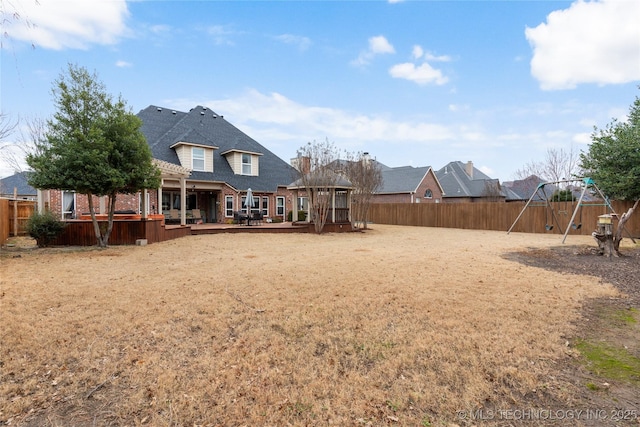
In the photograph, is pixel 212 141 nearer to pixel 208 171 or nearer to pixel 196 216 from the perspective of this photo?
pixel 208 171

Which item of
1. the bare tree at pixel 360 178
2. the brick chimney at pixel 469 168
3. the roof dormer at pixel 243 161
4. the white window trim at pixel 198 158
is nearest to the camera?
the bare tree at pixel 360 178

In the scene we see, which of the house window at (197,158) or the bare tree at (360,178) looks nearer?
the bare tree at (360,178)

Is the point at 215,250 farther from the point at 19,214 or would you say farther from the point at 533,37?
the point at 533,37

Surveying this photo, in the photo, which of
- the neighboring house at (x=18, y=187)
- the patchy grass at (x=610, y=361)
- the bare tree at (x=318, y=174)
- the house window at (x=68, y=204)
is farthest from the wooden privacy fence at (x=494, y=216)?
the neighboring house at (x=18, y=187)

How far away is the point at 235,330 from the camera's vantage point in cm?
390

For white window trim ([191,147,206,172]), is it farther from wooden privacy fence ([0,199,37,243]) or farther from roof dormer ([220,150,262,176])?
wooden privacy fence ([0,199,37,243])

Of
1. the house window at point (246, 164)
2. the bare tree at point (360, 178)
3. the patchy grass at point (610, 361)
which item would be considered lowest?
the patchy grass at point (610, 361)

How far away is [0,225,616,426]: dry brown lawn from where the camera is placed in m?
2.52

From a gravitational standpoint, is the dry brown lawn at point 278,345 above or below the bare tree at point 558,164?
below

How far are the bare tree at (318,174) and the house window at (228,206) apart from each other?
6.03 m

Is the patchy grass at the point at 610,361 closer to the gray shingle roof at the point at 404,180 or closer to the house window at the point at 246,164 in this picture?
the house window at the point at 246,164

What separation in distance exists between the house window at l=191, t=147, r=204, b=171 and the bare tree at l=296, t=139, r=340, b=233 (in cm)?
704

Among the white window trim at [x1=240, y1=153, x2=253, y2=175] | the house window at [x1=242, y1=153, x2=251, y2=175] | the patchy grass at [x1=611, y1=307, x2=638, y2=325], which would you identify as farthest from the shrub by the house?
the patchy grass at [x1=611, y1=307, x2=638, y2=325]

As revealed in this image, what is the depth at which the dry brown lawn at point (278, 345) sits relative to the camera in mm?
2523
